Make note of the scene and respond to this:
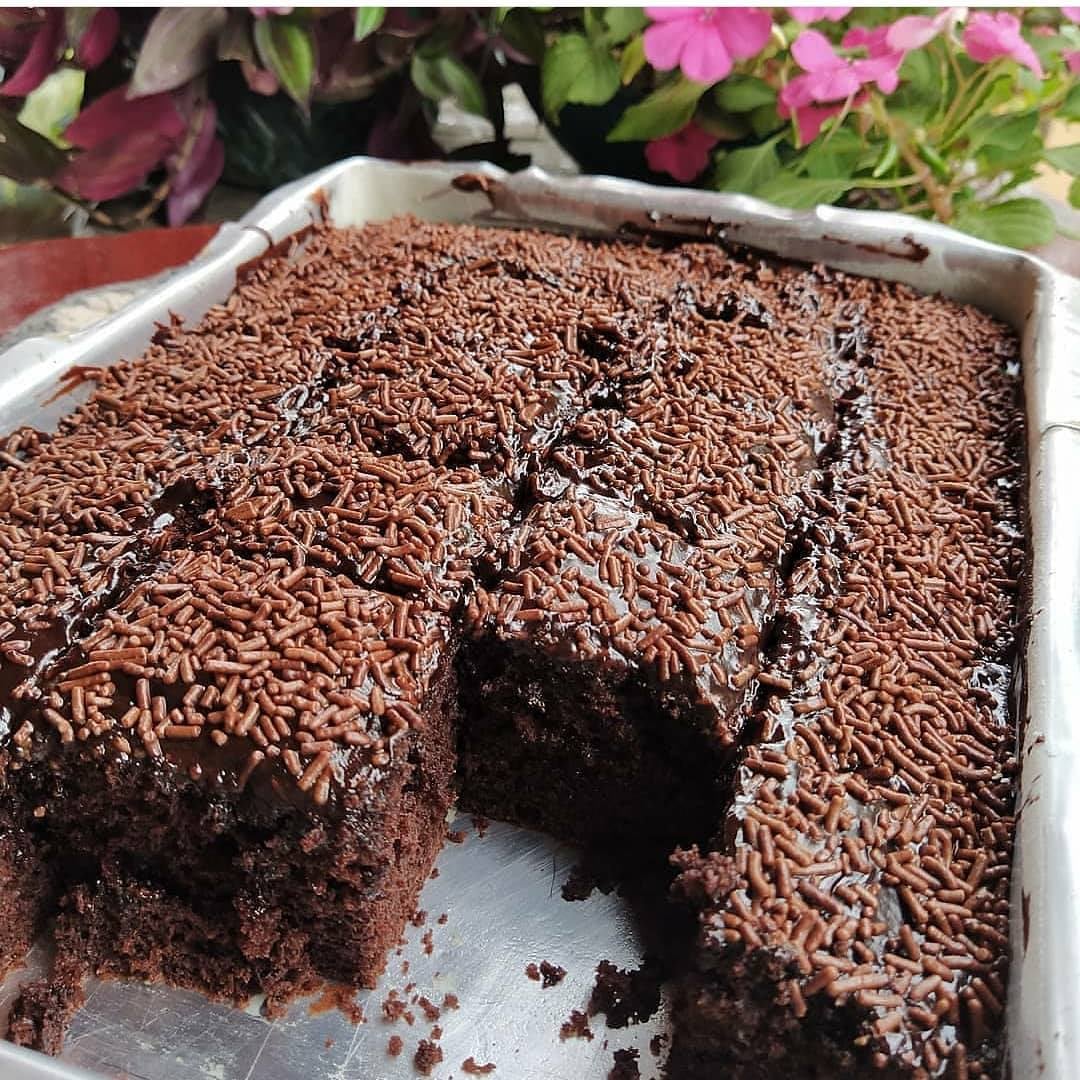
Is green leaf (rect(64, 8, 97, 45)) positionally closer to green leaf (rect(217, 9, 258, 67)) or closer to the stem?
green leaf (rect(217, 9, 258, 67))

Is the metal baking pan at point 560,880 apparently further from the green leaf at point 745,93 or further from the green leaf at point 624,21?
the green leaf at point 624,21

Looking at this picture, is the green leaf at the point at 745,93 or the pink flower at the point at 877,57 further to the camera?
the green leaf at the point at 745,93

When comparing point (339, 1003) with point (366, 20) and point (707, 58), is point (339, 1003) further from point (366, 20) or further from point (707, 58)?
point (366, 20)

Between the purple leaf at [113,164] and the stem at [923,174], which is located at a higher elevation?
the purple leaf at [113,164]

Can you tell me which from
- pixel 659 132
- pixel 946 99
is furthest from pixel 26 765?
pixel 946 99

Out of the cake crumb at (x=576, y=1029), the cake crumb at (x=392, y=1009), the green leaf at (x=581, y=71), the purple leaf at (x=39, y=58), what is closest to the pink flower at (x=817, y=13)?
the green leaf at (x=581, y=71)

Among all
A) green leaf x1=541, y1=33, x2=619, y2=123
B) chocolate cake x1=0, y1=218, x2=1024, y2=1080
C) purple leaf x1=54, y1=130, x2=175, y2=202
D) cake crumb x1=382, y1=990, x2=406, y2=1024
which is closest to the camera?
chocolate cake x1=0, y1=218, x2=1024, y2=1080

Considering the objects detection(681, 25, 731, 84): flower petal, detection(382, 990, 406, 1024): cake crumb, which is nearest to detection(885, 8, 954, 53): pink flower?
detection(681, 25, 731, 84): flower petal
